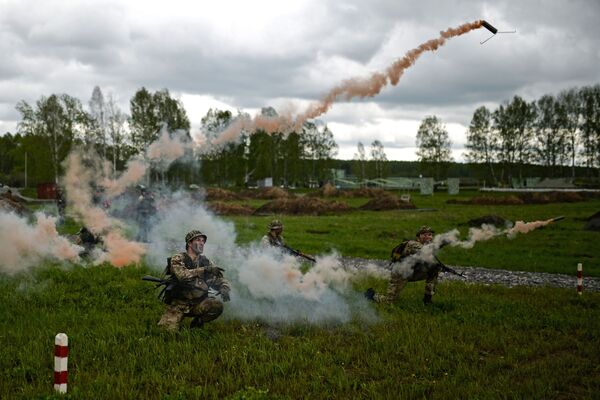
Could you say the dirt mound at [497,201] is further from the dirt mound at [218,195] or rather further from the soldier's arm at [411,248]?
the soldier's arm at [411,248]

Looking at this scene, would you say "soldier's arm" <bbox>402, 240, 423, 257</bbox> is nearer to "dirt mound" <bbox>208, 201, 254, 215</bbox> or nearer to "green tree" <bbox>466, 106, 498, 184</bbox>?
"dirt mound" <bbox>208, 201, 254, 215</bbox>

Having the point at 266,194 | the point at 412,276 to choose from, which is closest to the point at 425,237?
the point at 412,276

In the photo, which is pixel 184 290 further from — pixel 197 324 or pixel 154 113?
pixel 154 113

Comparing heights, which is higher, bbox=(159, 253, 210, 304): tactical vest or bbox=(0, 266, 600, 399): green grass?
bbox=(159, 253, 210, 304): tactical vest

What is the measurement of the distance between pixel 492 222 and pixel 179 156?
21663 mm

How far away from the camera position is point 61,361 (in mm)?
7418

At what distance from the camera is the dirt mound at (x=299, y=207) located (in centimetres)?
4800

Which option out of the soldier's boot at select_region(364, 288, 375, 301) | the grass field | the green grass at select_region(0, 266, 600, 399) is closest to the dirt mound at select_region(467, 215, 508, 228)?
the grass field

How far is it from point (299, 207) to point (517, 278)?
100 ft

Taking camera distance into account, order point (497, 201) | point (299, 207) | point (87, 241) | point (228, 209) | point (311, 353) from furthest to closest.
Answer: point (497, 201) < point (299, 207) < point (228, 209) < point (87, 241) < point (311, 353)

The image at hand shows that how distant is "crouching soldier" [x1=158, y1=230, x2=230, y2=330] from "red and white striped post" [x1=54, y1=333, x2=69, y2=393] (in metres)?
3.61

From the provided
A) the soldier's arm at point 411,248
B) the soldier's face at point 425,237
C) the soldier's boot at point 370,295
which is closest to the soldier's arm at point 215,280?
the soldier's boot at point 370,295

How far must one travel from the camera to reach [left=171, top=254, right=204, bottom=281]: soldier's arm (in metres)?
11.1

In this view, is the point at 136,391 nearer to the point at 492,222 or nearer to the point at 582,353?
the point at 582,353
